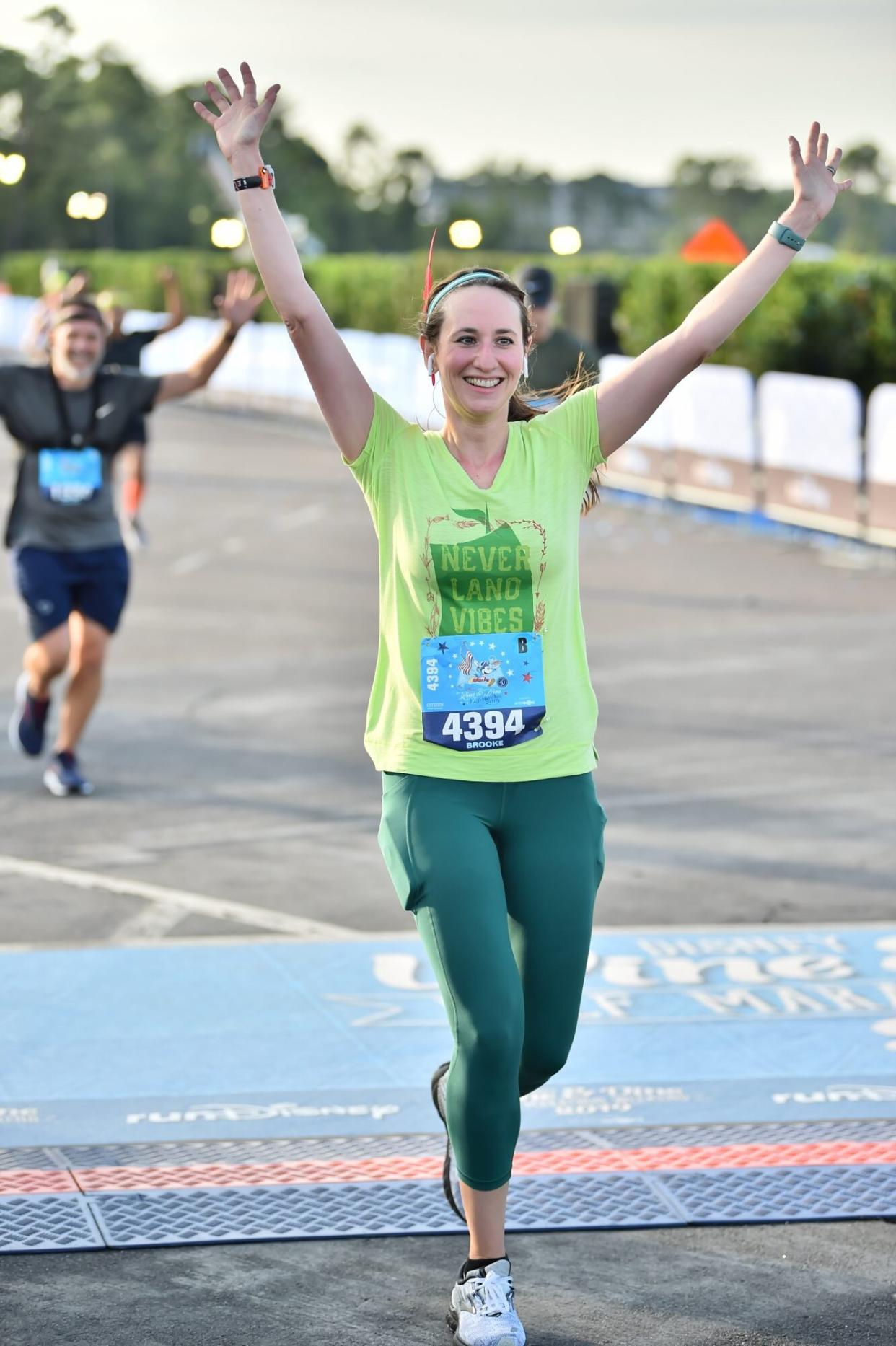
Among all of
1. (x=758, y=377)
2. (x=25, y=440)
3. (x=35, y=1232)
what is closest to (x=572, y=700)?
(x=35, y=1232)

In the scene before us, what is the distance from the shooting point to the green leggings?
3.85 m

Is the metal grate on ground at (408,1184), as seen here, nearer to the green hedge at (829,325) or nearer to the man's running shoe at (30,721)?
the man's running shoe at (30,721)

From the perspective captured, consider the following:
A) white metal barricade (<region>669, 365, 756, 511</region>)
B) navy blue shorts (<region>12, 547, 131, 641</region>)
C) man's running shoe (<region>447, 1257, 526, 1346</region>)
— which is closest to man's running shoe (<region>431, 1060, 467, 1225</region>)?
man's running shoe (<region>447, 1257, 526, 1346</region>)

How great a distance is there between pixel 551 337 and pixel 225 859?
196 inches

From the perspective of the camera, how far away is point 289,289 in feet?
13.3

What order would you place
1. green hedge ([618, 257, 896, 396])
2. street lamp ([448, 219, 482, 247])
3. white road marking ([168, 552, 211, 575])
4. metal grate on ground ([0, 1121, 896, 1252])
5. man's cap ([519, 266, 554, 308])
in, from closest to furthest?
metal grate on ground ([0, 1121, 896, 1252]), man's cap ([519, 266, 554, 308]), white road marking ([168, 552, 211, 575]), green hedge ([618, 257, 896, 396]), street lamp ([448, 219, 482, 247])

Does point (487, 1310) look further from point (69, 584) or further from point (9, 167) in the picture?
point (9, 167)

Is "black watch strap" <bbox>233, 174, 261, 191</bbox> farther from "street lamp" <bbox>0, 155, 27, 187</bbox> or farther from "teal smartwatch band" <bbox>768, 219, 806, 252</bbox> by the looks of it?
"street lamp" <bbox>0, 155, 27, 187</bbox>

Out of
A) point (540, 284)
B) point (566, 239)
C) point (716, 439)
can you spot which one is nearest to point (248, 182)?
point (540, 284)

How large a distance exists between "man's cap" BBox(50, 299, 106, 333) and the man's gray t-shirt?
25 centimetres

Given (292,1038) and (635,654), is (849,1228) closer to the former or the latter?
(292,1038)

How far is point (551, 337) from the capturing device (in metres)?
11.9

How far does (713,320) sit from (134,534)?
13.4m

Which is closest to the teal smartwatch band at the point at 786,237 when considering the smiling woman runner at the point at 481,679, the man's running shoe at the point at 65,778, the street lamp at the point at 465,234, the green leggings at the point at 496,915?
the smiling woman runner at the point at 481,679
